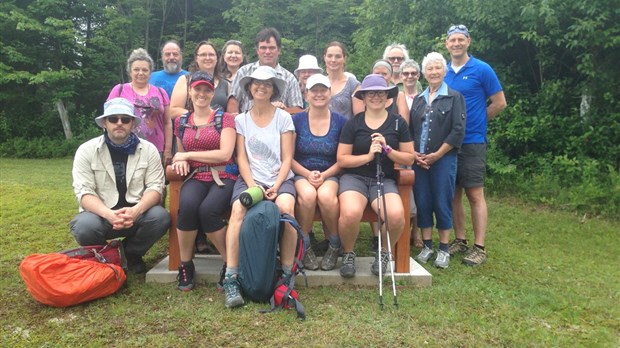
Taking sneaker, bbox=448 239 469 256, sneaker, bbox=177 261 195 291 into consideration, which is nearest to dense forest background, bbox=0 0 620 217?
sneaker, bbox=448 239 469 256

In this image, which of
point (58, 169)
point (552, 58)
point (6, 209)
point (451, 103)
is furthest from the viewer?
point (58, 169)

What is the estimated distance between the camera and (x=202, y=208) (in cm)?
379

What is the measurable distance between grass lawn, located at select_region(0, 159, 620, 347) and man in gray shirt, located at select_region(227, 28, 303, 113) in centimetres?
172

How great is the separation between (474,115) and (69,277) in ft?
12.2

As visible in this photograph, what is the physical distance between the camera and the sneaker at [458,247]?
4955mm

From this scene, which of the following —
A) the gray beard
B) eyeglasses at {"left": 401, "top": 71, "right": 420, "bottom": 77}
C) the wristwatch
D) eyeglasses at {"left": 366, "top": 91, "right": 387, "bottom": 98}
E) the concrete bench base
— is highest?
eyeglasses at {"left": 401, "top": 71, "right": 420, "bottom": 77}

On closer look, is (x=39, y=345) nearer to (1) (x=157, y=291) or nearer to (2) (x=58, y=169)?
(1) (x=157, y=291)

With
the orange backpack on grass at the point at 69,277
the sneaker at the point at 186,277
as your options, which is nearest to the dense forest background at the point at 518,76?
the sneaker at the point at 186,277

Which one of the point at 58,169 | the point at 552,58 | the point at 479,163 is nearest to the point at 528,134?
the point at 552,58

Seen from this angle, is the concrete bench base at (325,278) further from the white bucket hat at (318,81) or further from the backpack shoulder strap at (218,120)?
the white bucket hat at (318,81)

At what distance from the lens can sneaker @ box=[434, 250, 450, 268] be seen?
14.7ft

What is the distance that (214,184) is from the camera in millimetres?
4027

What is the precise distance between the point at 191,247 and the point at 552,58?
292 inches

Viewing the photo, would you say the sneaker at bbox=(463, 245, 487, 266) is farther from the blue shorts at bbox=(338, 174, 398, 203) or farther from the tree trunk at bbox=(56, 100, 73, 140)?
the tree trunk at bbox=(56, 100, 73, 140)
